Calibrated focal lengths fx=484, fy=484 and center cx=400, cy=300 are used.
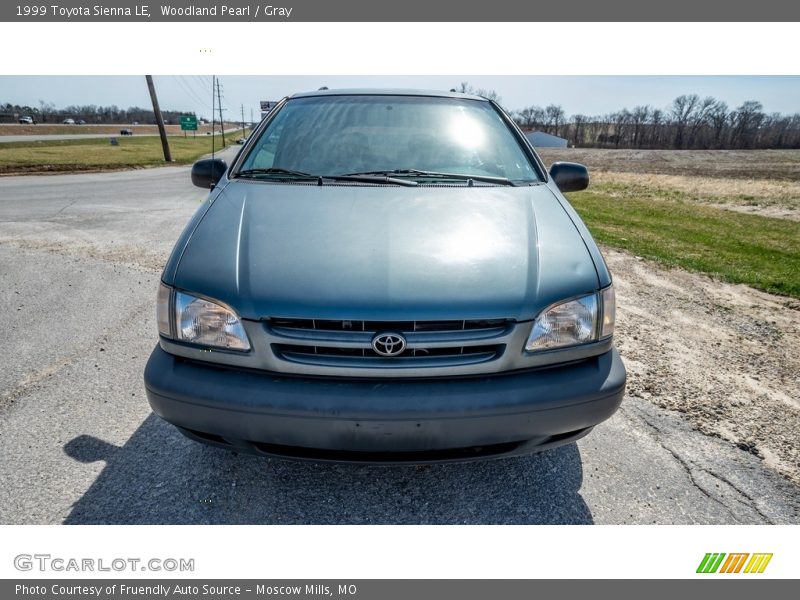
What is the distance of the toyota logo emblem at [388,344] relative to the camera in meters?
1.74

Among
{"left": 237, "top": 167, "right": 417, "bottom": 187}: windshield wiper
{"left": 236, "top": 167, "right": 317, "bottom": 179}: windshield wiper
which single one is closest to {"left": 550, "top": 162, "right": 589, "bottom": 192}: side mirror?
{"left": 237, "top": 167, "right": 417, "bottom": 187}: windshield wiper

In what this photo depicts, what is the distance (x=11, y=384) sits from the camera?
9.77 ft

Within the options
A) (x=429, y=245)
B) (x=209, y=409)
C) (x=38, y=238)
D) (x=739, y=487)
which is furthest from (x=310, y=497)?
(x=38, y=238)

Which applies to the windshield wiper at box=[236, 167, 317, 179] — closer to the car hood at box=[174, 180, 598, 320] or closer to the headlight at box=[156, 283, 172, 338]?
the car hood at box=[174, 180, 598, 320]

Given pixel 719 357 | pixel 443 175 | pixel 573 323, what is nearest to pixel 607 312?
pixel 573 323

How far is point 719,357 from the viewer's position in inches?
140

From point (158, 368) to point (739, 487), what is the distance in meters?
2.60

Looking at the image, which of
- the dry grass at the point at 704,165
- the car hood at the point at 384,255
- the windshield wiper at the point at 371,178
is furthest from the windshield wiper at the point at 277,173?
the dry grass at the point at 704,165

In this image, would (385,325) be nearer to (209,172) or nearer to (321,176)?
(321,176)

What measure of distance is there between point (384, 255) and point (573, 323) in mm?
791

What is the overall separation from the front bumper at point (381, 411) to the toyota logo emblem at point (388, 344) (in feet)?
0.38

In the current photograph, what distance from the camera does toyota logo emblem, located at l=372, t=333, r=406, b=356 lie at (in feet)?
5.72

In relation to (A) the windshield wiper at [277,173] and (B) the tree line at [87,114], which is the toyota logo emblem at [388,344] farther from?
(B) the tree line at [87,114]

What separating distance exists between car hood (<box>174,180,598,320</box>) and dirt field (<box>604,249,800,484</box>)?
1516 mm
